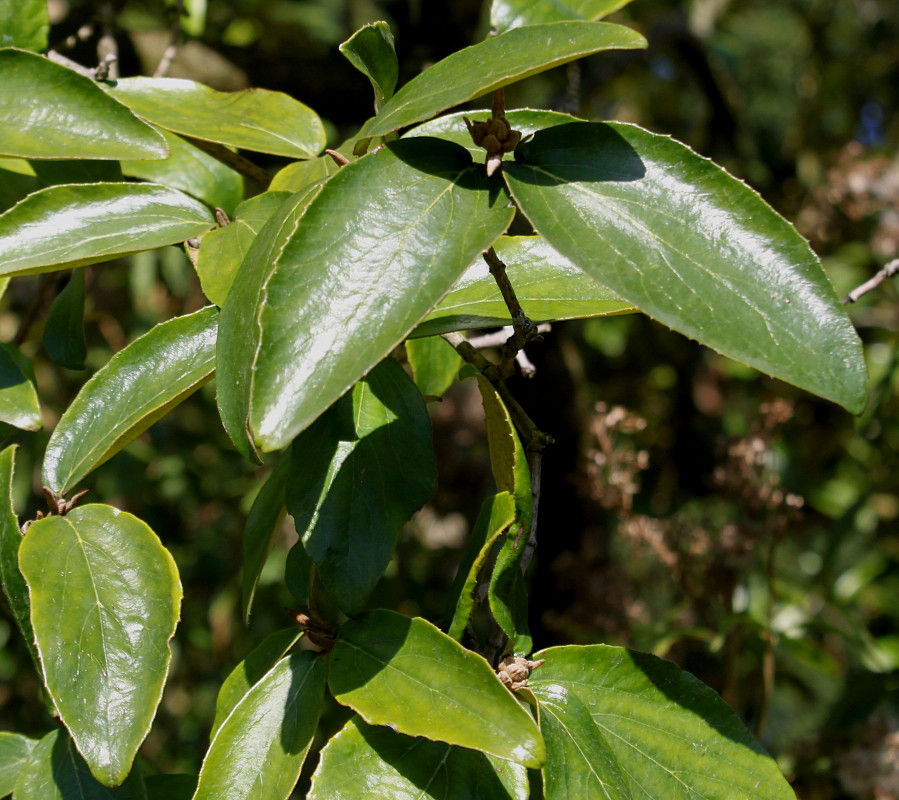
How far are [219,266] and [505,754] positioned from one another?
0.29 m

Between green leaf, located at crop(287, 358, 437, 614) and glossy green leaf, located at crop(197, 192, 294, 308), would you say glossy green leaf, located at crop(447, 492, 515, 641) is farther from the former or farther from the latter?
glossy green leaf, located at crop(197, 192, 294, 308)

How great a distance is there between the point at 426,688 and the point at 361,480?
11cm

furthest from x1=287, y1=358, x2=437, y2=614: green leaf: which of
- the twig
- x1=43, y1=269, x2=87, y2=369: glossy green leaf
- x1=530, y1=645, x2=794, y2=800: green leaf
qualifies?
the twig

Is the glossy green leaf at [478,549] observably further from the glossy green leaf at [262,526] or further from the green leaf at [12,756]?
the green leaf at [12,756]

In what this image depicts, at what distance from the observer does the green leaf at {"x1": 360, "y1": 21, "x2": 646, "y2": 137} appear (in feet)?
1.19

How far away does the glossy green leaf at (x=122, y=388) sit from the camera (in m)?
0.47

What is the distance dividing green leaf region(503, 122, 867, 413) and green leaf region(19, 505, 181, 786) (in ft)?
0.85

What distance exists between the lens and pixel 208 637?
167cm

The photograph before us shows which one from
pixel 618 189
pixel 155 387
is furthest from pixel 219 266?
pixel 618 189

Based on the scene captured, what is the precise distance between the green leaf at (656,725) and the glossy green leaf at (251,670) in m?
0.13

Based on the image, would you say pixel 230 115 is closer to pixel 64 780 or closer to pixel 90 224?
pixel 90 224

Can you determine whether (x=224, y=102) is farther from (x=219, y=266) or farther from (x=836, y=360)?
(x=836, y=360)

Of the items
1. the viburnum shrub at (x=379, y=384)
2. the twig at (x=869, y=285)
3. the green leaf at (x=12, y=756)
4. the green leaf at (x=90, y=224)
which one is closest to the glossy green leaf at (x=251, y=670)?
the viburnum shrub at (x=379, y=384)

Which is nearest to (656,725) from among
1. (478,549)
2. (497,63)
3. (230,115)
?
(478,549)
